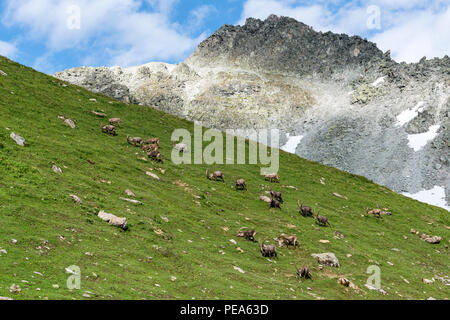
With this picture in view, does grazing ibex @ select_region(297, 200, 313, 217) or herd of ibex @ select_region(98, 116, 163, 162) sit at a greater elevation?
herd of ibex @ select_region(98, 116, 163, 162)

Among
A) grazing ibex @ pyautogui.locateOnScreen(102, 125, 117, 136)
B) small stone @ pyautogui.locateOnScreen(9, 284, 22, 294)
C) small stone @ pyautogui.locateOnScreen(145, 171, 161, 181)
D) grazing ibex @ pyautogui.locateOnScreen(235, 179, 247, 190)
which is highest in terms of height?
grazing ibex @ pyautogui.locateOnScreen(102, 125, 117, 136)

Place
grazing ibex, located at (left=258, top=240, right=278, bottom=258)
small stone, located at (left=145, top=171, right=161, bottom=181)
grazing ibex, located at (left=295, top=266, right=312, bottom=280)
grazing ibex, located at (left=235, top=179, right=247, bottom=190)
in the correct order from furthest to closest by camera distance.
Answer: grazing ibex, located at (left=235, top=179, right=247, bottom=190), small stone, located at (left=145, top=171, right=161, bottom=181), grazing ibex, located at (left=258, top=240, right=278, bottom=258), grazing ibex, located at (left=295, top=266, right=312, bottom=280)

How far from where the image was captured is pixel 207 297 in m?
17.7

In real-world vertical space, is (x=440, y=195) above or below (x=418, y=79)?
below

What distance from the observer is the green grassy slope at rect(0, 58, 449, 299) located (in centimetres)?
1756

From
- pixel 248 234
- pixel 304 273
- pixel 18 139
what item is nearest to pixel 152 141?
pixel 18 139

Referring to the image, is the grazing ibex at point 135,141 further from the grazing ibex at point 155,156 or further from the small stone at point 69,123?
the small stone at point 69,123

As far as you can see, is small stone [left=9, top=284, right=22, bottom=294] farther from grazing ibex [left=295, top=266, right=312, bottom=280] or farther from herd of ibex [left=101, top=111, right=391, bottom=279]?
herd of ibex [left=101, top=111, right=391, bottom=279]

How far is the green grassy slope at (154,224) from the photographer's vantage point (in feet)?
57.6

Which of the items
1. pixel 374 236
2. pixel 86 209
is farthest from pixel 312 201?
pixel 86 209

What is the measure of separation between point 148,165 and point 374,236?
24.4 meters

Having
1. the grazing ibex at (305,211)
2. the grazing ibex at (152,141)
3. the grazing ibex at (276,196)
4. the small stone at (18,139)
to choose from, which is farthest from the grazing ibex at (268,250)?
the grazing ibex at (152,141)

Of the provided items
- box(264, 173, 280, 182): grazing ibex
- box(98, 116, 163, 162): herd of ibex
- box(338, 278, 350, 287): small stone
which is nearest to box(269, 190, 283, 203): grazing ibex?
box(264, 173, 280, 182): grazing ibex
